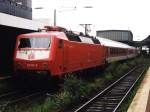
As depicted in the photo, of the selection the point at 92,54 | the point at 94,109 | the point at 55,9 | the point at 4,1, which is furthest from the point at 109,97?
the point at 4,1

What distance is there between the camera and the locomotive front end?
17203mm

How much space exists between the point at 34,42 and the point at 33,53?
696 mm

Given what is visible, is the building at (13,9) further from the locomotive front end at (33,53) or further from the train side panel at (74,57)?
the locomotive front end at (33,53)

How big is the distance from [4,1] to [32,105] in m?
17.3

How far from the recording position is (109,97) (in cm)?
1812

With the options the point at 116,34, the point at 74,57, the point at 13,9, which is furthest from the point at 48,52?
the point at 116,34

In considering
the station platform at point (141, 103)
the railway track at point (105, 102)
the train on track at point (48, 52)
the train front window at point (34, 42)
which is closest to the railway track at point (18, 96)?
the train on track at point (48, 52)

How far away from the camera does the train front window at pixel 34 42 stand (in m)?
17.8

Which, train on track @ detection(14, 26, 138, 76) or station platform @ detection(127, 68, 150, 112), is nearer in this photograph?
station platform @ detection(127, 68, 150, 112)

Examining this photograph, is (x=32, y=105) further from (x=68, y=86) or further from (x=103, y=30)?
(x=103, y=30)

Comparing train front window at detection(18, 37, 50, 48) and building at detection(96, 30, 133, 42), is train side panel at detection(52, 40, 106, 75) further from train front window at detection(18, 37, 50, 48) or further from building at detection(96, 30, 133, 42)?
building at detection(96, 30, 133, 42)

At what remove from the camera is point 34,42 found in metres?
18.1

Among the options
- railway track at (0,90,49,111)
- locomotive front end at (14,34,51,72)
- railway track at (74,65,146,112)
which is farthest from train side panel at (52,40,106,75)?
railway track at (74,65,146,112)

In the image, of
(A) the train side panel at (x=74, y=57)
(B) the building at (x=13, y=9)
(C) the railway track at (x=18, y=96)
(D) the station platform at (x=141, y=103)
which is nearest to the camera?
(D) the station platform at (x=141, y=103)
